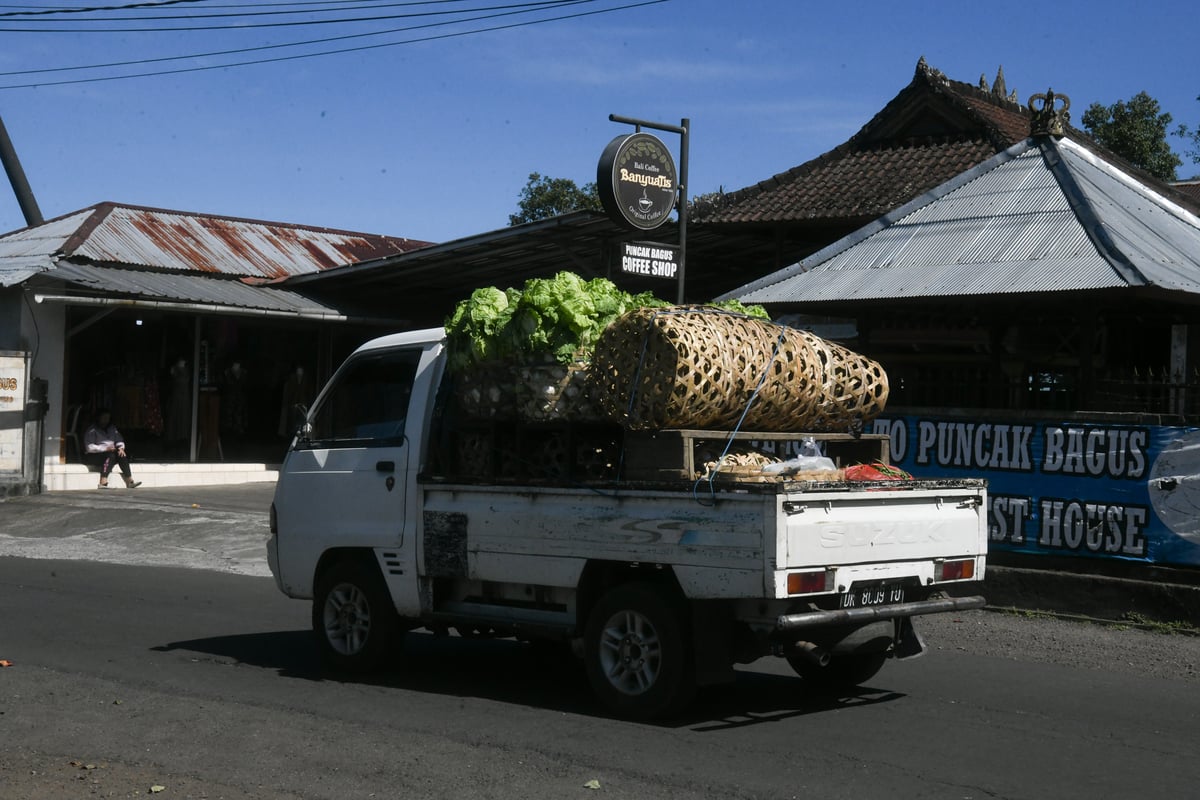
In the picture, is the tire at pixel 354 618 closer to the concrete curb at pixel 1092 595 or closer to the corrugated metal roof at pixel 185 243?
the concrete curb at pixel 1092 595

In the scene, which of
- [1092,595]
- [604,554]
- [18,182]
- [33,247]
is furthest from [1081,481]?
[18,182]

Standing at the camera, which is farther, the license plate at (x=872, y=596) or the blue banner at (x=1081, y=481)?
the blue banner at (x=1081, y=481)

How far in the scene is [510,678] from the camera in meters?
8.82

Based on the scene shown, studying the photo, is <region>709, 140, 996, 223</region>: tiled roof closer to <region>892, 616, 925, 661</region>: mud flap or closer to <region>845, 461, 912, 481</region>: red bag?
<region>845, 461, 912, 481</region>: red bag

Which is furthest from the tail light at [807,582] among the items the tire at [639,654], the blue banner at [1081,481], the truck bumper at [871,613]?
the blue banner at [1081,481]

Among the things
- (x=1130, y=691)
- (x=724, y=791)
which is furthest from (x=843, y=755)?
(x=1130, y=691)

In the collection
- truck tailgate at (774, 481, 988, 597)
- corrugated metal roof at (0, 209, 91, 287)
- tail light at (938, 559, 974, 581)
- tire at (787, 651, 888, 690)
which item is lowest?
tire at (787, 651, 888, 690)

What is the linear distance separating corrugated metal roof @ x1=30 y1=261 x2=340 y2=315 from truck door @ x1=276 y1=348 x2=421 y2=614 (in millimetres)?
12396

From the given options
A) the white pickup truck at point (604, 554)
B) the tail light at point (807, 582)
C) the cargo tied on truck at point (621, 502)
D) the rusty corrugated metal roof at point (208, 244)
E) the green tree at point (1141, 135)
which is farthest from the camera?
the green tree at point (1141, 135)

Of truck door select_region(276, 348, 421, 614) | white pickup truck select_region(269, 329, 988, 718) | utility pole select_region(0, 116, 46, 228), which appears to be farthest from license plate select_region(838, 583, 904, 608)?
utility pole select_region(0, 116, 46, 228)

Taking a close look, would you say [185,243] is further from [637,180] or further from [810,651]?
[810,651]

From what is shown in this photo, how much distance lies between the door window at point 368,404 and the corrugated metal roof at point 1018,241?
6.55m

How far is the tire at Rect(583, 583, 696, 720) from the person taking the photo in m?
7.11

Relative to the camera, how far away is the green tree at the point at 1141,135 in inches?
1598
